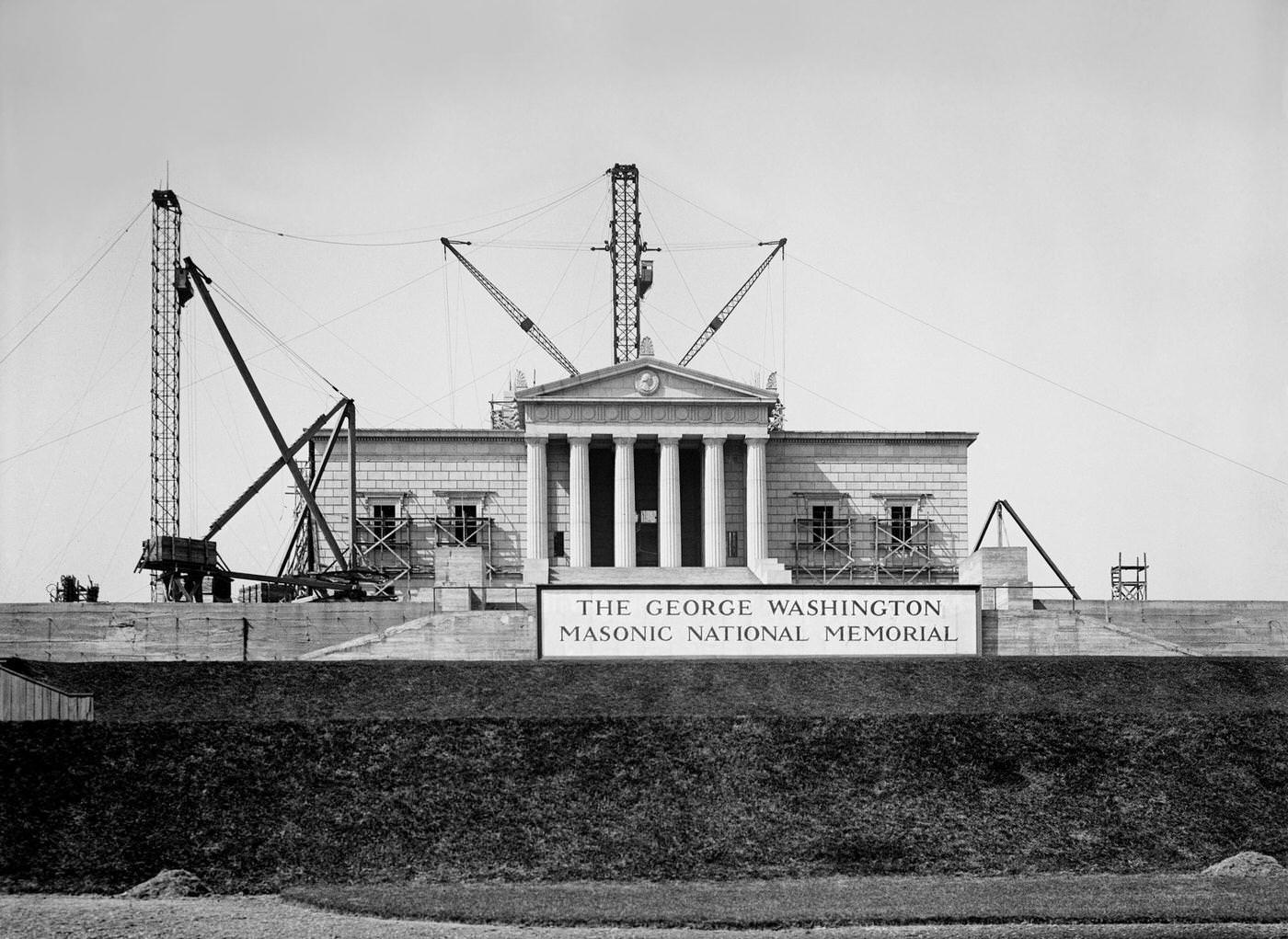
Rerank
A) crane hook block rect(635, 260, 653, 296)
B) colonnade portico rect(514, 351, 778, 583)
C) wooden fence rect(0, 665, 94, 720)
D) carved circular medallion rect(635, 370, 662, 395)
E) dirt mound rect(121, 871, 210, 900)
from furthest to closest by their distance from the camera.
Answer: crane hook block rect(635, 260, 653, 296) < carved circular medallion rect(635, 370, 662, 395) < colonnade portico rect(514, 351, 778, 583) < wooden fence rect(0, 665, 94, 720) < dirt mound rect(121, 871, 210, 900)

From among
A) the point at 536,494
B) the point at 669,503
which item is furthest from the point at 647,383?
the point at 536,494

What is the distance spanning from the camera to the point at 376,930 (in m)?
21.1

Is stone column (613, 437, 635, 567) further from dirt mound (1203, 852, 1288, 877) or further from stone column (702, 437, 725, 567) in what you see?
dirt mound (1203, 852, 1288, 877)

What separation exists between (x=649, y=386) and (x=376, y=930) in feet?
147

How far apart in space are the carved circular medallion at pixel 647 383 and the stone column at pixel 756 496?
455cm

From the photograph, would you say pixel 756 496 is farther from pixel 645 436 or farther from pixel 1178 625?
pixel 1178 625

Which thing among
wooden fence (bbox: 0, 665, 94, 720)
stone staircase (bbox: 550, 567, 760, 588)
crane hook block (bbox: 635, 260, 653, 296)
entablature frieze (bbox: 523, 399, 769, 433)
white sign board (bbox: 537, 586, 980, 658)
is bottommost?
wooden fence (bbox: 0, 665, 94, 720)

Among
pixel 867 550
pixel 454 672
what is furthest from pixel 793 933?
pixel 867 550

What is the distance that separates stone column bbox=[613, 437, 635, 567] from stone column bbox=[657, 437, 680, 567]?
119cm

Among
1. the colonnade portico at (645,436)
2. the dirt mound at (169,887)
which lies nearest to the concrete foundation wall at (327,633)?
the colonnade portico at (645,436)

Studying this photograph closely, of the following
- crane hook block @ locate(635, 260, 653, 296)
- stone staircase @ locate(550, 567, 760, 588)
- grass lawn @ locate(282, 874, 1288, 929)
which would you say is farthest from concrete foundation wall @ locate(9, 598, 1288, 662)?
crane hook block @ locate(635, 260, 653, 296)

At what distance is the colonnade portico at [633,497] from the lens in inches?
2530

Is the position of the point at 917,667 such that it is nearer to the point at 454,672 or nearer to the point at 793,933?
the point at 454,672

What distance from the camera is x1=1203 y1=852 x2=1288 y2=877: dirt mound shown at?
84.3 feet
